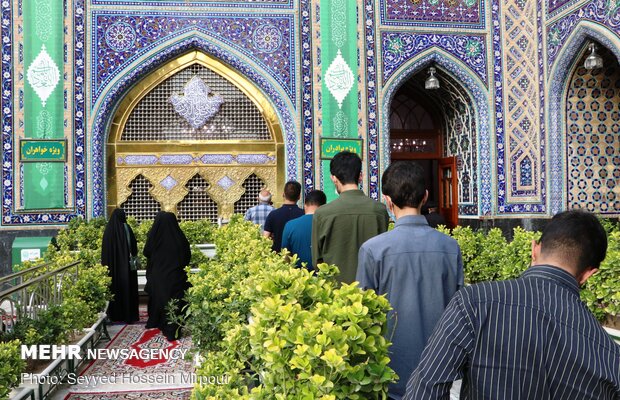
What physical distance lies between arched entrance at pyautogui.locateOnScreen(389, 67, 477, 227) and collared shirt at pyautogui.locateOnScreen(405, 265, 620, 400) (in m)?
8.21

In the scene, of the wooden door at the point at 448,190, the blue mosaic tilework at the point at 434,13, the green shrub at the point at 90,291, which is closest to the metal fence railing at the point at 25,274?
the green shrub at the point at 90,291

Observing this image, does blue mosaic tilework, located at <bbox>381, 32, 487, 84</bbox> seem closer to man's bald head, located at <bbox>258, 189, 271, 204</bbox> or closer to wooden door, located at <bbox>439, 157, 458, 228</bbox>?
wooden door, located at <bbox>439, 157, 458, 228</bbox>

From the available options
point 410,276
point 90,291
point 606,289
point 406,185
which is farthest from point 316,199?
point 90,291

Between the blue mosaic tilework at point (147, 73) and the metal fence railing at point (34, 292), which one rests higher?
the blue mosaic tilework at point (147, 73)

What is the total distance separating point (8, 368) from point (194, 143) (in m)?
6.44

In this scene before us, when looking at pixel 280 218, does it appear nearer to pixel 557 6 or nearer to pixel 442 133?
pixel 557 6

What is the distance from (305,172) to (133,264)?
11.3 feet

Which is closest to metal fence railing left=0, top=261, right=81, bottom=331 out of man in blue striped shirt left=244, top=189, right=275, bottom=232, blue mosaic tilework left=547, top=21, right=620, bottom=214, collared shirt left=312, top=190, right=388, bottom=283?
collared shirt left=312, top=190, right=388, bottom=283

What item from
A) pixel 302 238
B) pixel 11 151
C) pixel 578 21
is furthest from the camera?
pixel 578 21

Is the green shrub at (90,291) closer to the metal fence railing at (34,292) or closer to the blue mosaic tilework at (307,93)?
the metal fence railing at (34,292)

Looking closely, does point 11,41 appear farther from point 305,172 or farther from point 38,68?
point 305,172

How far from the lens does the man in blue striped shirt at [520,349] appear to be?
104 cm

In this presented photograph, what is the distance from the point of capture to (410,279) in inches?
72.5

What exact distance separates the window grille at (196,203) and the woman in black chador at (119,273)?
9.73 feet
